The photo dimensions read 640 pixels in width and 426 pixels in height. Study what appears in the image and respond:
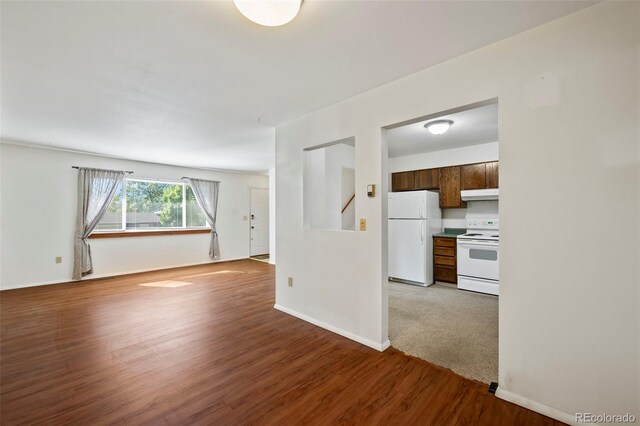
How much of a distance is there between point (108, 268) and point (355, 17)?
20.3ft

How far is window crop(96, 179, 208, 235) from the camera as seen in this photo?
5.46 meters

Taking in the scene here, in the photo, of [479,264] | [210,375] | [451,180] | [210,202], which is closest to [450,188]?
[451,180]

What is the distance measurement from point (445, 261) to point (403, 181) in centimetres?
174

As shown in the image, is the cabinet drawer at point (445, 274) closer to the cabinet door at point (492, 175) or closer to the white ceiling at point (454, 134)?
the cabinet door at point (492, 175)

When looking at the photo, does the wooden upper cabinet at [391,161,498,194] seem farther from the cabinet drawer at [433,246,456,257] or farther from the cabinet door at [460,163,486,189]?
the cabinet drawer at [433,246,456,257]

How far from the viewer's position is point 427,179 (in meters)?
5.08

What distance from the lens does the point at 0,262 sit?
169 inches

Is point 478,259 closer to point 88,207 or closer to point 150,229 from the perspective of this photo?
point 150,229

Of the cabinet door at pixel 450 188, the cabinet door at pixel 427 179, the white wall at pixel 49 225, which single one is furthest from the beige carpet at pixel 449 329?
the white wall at pixel 49 225

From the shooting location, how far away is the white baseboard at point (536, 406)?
159 cm

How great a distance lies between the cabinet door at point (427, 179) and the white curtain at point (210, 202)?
15.9 ft

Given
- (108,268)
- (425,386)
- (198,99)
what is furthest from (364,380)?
(108,268)

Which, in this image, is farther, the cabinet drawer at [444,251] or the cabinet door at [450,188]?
the cabinet door at [450,188]

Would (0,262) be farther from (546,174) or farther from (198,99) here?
(546,174)
